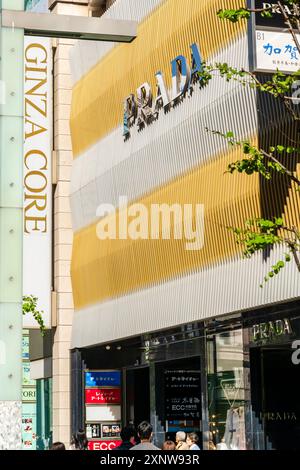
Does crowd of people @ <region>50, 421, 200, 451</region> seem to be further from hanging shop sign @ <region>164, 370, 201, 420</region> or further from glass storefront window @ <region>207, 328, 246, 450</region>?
hanging shop sign @ <region>164, 370, 201, 420</region>

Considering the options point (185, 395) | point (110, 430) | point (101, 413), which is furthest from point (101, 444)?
point (185, 395)

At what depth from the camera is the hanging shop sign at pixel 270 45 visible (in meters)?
25.8

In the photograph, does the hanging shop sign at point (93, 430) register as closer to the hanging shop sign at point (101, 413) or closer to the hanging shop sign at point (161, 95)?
the hanging shop sign at point (101, 413)

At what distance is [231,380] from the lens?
3350 cm

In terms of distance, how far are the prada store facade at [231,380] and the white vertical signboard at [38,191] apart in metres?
6.67

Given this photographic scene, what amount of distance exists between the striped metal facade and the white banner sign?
4.03 metres

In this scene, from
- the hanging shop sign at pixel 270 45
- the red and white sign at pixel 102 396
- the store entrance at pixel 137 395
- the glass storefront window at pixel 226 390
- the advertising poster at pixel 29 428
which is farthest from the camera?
the advertising poster at pixel 29 428

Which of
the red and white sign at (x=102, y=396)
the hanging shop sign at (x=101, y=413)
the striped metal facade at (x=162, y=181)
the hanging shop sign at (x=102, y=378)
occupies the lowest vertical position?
the hanging shop sign at (x=101, y=413)

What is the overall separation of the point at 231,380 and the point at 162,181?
7.51 m

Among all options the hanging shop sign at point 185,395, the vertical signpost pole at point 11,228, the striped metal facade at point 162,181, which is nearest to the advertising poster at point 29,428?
the striped metal facade at point 162,181

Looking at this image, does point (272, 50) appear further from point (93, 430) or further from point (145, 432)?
point (93, 430)

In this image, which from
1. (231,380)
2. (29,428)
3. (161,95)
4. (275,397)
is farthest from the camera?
(29,428)

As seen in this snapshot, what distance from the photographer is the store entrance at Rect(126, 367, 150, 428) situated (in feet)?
153
